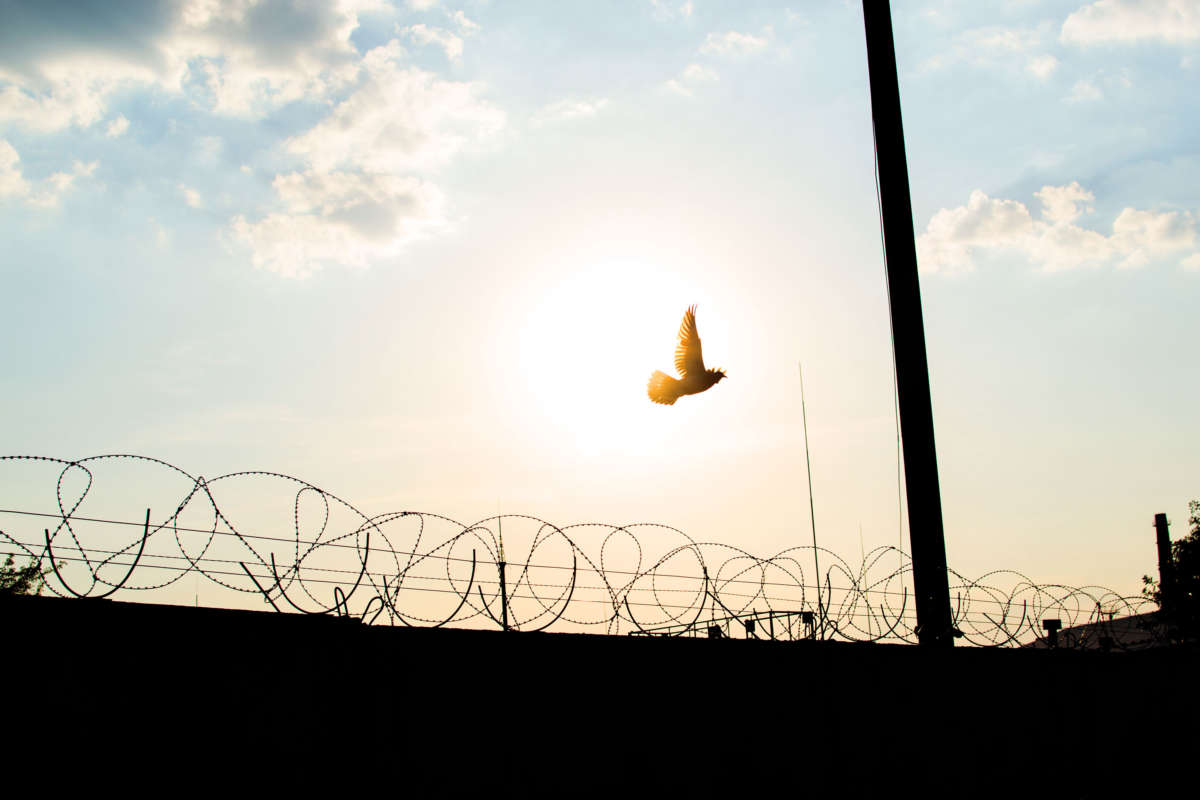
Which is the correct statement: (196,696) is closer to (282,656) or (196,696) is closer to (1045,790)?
(282,656)

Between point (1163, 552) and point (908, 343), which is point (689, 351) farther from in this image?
point (1163, 552)

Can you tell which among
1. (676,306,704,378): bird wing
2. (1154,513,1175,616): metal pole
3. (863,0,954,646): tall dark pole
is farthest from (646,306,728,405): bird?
(1154,513,1175,616): metal pole

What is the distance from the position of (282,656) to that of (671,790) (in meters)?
3.33

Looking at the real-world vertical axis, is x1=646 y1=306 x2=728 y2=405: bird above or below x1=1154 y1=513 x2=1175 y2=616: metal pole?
above

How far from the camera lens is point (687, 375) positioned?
12.0 metres

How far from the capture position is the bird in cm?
1193

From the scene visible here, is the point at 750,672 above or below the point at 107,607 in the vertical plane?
below

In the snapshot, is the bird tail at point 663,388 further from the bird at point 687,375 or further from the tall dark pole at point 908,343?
the tall dark pole at point 908,343

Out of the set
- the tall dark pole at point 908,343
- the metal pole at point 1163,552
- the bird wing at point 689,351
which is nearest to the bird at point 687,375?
the bird wing at point 689,351

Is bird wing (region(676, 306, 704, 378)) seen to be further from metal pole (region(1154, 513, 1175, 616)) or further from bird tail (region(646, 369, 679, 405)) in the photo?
metal pole (region(1154, 513, 1175, 616))

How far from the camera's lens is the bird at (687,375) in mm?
11930

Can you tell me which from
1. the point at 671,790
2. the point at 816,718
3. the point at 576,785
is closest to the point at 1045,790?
the point at 816,718

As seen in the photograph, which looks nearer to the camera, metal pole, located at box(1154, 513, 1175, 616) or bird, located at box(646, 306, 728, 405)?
bird, located at box(646, 306, 728, 405)

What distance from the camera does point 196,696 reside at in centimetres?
601
